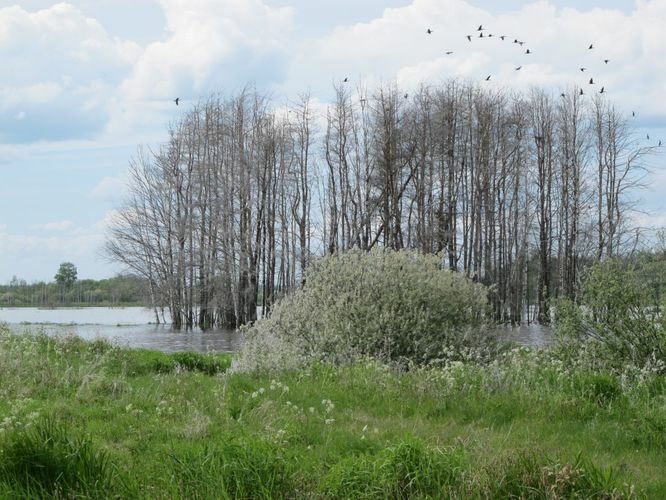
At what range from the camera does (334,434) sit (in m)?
7.28

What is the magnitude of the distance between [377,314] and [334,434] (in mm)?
7887

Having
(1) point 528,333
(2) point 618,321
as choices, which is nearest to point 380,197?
(1) point 528,333

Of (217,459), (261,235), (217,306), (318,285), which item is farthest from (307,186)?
(217,459)

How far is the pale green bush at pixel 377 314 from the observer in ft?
48.8

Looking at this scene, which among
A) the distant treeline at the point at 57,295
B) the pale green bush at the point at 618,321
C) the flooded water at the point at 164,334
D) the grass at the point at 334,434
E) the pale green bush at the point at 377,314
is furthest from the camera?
the distant treeline at the point at 57,295

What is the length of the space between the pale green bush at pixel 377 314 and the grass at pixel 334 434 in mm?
2838

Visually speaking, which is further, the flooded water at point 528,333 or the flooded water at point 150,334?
the flooded water at point 528,333

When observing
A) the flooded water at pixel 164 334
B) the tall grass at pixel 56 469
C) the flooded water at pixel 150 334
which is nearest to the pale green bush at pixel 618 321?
the tall grass at pixel 56 469

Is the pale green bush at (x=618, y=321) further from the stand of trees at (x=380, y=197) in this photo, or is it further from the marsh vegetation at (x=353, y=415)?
the stand of trees at (x=380, y=197)

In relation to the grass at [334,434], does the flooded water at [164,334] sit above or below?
below

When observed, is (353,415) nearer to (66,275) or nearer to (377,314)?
(377,314)

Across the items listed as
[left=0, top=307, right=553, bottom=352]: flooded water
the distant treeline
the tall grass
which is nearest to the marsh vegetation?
the tall grass

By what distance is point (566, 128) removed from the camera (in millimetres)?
50156

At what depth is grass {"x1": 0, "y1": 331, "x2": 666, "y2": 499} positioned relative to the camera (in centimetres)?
515
